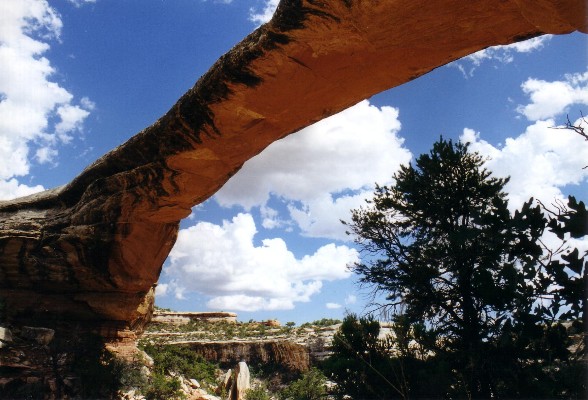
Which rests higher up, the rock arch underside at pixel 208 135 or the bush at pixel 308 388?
the rock arch underside at pixel 208 135

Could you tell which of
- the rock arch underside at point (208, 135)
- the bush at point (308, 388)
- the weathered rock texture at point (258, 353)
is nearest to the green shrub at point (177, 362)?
the rock arch underside at point (208, 135)

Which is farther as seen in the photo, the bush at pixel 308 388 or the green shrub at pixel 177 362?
the green shrub at pixel 177 362

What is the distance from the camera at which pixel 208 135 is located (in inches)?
339

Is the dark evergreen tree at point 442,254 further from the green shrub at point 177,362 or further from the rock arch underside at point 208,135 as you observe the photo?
the green shrub at point 177,362

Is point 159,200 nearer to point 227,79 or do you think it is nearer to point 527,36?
point 227,79

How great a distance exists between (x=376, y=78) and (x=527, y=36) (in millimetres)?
1985

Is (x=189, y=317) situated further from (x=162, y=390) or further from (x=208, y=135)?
(x=208, y=135)

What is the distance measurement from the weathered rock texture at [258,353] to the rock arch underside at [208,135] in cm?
1053

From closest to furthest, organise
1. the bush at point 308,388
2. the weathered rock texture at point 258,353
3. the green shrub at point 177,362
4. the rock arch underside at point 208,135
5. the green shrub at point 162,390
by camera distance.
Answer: the rock arch underside at point 208,135, the green shrub at point 162,390, the bush at point 308,388, the green shrub at point 177,362, the weathered rock texture at point 258,353

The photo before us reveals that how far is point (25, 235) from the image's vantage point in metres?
12.5

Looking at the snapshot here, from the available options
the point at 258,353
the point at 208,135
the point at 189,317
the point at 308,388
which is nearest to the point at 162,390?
the point at 308,388

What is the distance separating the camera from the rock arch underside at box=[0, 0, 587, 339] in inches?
185

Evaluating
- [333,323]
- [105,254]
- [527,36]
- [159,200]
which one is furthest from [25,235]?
[333,323]

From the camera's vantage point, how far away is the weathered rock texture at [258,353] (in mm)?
23453
